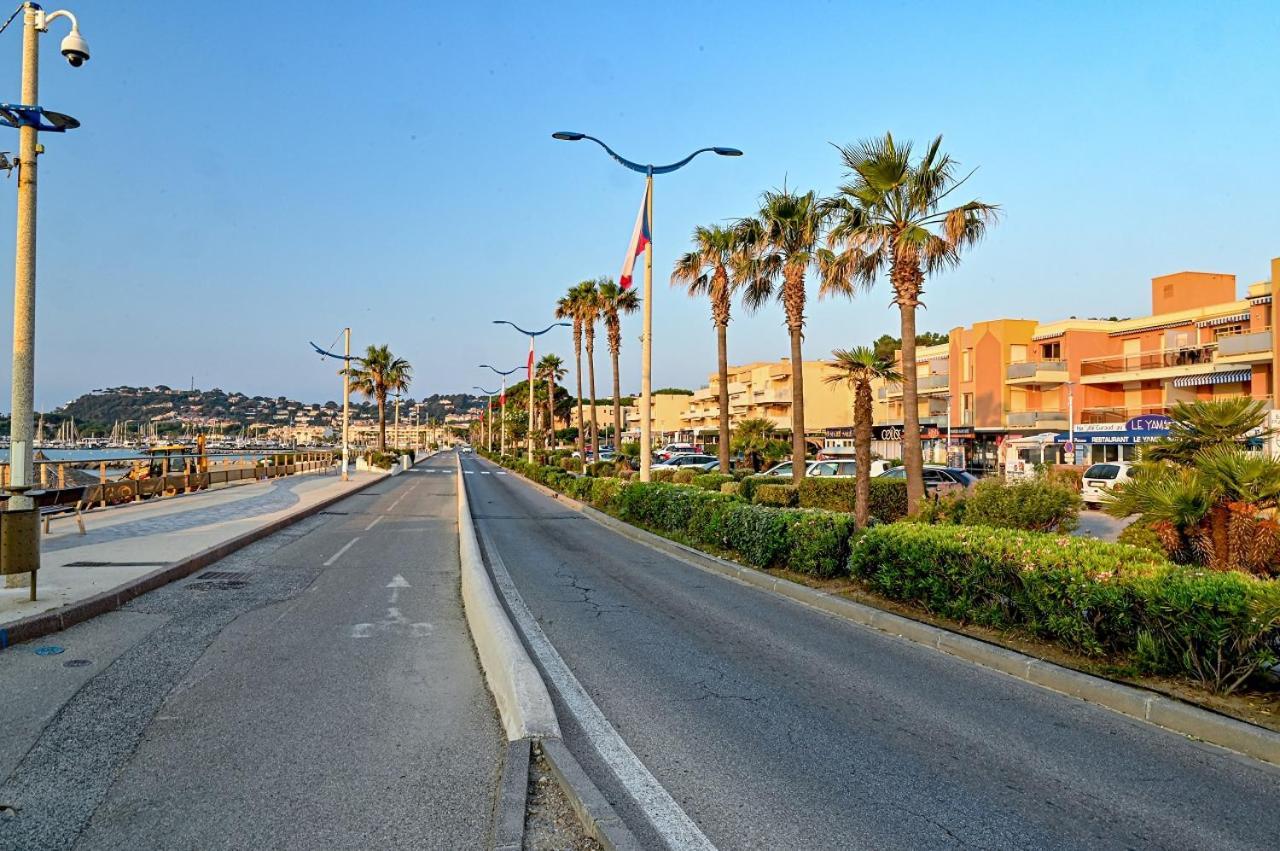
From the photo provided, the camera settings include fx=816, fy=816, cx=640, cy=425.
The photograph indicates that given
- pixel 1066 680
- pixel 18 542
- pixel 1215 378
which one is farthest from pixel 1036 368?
pixel 18 542

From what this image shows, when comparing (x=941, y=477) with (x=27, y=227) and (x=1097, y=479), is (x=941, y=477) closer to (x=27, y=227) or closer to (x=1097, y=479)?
(x=1097, y=479)

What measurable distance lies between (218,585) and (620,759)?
27.8 ft

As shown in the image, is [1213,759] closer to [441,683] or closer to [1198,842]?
[1198,842]

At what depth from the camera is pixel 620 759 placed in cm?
502

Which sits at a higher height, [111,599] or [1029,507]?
[1029,507]

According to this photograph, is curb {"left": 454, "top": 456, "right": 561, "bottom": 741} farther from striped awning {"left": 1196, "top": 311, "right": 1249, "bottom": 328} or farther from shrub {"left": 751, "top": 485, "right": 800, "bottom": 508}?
striped awning {"left": 1196, "top": 311, "right": 1249, "bottom": 328}

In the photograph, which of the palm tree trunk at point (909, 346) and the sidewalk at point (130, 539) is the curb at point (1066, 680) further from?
the sidewalk at point (130, 539)

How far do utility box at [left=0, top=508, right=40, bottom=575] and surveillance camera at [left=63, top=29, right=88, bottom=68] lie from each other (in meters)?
5.66

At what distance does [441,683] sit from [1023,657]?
5.06 m

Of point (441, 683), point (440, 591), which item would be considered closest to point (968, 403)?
point (440, 591)

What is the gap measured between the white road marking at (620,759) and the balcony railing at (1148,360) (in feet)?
149

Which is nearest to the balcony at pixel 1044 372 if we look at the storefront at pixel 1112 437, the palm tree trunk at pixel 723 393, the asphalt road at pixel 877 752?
the storefront at pixel 1112 437

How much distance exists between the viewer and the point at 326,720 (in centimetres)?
566

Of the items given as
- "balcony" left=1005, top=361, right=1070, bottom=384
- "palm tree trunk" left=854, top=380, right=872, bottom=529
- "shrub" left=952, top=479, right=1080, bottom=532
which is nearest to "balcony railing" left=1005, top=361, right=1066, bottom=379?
"balcony" left=1005, top=361, right=1070, bottom=384
